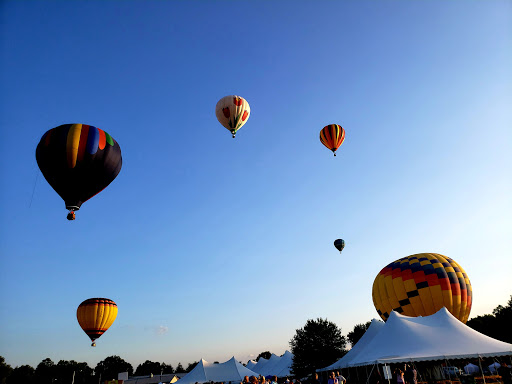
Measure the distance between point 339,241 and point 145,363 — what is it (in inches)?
4353

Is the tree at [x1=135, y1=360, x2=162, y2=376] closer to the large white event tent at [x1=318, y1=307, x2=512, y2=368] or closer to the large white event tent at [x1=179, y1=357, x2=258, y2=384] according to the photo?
the large white event tent at [x1=179, y1=357, x2=258, y2=384]

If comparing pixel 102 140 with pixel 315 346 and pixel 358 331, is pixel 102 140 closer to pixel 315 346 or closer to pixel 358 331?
pixel 315 346

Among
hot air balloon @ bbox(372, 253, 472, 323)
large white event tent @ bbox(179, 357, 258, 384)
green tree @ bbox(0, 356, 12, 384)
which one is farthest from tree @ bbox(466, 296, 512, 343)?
green tree @ bbox(0, 356, 12, 384)

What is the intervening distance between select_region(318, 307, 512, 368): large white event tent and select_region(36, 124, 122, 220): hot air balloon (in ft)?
45.0

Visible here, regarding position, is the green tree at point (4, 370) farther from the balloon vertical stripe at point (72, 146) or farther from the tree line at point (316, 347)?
the balloon vertical stripe at point (72, 146)

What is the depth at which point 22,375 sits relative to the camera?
81938 millimetres

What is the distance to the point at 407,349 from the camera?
562 inches

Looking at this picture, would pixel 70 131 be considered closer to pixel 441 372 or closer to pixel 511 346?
pixel 511 346

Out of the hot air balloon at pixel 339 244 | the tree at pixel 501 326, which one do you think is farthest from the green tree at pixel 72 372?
the tree at pixel 501 326

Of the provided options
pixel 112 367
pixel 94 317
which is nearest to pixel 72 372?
pixel 112 367

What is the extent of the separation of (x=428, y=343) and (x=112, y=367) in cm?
12197

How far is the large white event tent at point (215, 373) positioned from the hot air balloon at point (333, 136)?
704 inches

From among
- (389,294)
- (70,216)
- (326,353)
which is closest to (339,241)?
(389,294)

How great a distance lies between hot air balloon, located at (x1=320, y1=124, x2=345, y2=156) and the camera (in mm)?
23531
